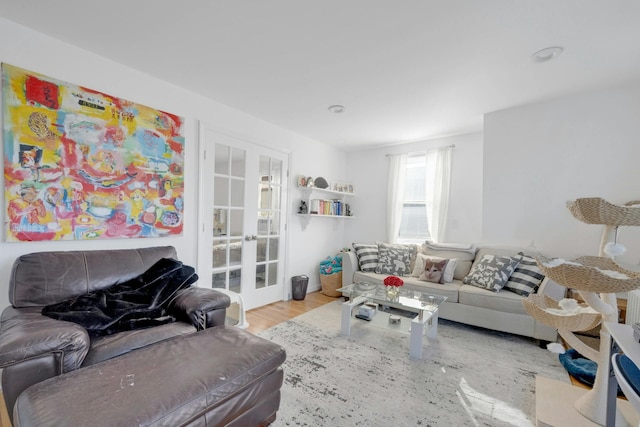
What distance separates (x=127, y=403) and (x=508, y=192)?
3704mm

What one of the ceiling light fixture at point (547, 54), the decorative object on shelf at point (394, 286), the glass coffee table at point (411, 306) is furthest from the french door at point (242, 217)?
the ceiling light fixture at point (547, 54)

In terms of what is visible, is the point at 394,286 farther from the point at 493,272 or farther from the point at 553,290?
the point at 553,290

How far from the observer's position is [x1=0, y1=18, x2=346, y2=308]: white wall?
185 centimetres

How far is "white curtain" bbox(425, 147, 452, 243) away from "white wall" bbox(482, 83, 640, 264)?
2.13 feet

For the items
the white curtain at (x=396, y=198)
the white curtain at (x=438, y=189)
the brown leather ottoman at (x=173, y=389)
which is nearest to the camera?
the brown leather ottoman at (x=173, y=389)

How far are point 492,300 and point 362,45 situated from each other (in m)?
2.64

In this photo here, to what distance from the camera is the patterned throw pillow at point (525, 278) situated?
8.80 ft

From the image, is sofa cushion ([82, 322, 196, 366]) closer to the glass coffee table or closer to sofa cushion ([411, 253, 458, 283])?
the glass coffee table

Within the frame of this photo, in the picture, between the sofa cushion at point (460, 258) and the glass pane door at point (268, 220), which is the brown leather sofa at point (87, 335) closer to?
the glass pane door at point (268, 220)

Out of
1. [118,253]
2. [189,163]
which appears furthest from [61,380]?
[189,163]

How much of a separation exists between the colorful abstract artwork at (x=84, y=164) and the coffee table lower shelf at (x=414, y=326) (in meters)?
1.86

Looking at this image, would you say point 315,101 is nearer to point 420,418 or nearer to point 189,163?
point 189,163

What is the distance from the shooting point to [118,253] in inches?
83.4

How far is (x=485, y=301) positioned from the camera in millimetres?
2762
